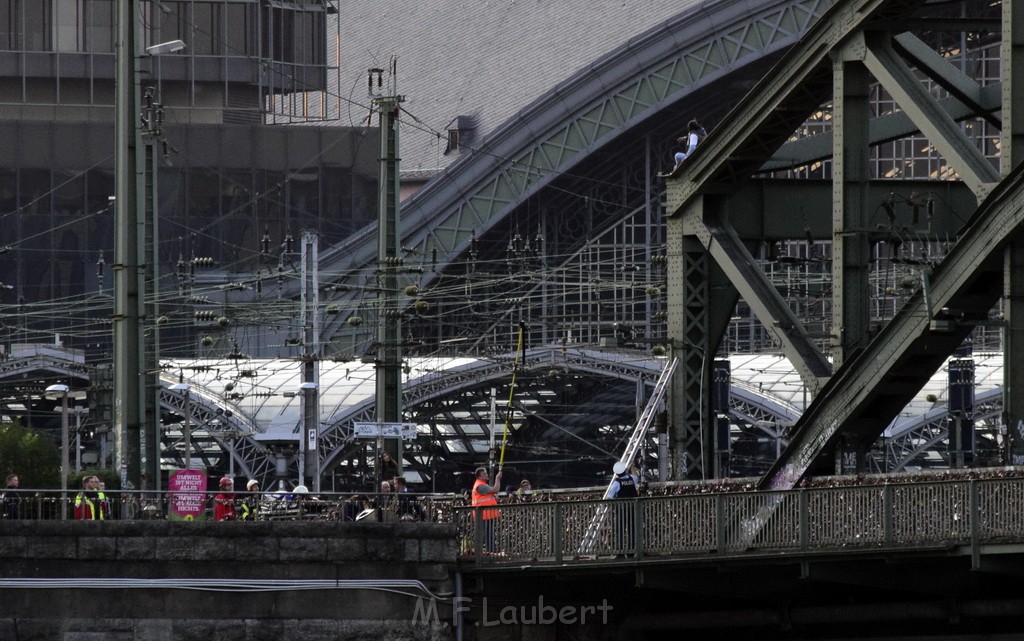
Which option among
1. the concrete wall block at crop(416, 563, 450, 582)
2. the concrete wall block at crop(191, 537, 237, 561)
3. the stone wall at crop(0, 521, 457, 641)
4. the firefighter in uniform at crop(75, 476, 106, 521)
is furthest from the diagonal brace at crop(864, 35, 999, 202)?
the firefighter in uniform at crop(75, 476, 106, 521)

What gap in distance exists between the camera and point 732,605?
85.1 feet

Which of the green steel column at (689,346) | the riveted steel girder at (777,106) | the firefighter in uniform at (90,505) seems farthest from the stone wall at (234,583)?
the riveted steel girder at (777,106)

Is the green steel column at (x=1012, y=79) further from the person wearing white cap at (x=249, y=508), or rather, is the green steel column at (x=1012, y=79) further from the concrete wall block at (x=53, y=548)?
the concrete wall block at (x=53, y=548)

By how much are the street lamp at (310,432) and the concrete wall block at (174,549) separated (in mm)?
22648

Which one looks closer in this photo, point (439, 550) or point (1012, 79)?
point (1012, 79)

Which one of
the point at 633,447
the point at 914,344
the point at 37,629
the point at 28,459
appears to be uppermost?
the point at 914,344

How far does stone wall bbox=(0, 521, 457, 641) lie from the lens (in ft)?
81.9

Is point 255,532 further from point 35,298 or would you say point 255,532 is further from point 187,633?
point 35,298

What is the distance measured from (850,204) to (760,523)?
4.02 m

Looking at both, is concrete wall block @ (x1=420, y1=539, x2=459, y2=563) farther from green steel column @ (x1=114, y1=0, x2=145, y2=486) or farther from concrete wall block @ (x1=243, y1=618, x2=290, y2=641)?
green steel column @ (x1=114, y1=0, x2=145, y2=486)

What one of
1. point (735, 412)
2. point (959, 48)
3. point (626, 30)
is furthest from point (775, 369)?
point (626, 30)

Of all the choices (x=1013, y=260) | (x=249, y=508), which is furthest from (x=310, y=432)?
(x=1013, y=260)

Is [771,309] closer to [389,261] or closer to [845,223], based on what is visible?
[845,223]

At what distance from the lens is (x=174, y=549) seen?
25.3 m
